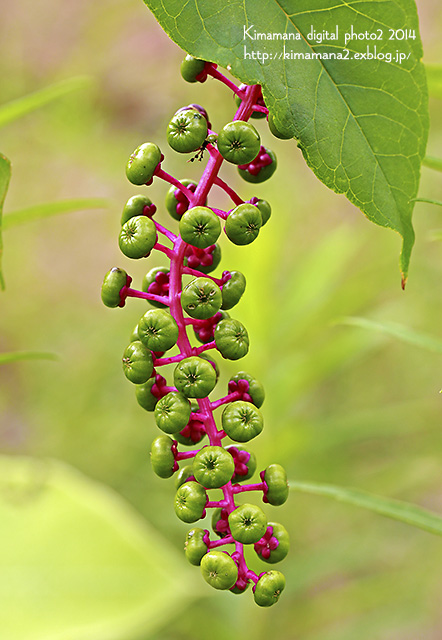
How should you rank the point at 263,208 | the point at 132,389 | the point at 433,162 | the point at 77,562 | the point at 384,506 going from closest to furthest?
1. the point at 263,208
2. the point at 433,162
3. the point at 384,506
4. the point at 77,562
5. the point at 132,389

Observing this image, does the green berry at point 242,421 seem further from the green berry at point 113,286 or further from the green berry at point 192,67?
the green berry at point 192,67

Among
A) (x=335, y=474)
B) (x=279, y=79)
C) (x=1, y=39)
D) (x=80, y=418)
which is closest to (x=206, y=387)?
(x=279, y=79)

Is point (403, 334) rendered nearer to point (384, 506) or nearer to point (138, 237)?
point (384, 506)

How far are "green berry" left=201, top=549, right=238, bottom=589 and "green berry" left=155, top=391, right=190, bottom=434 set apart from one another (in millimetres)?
103

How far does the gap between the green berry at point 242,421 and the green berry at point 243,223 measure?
14 cm

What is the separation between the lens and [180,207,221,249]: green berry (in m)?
0.52

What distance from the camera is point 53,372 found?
8.57 ft

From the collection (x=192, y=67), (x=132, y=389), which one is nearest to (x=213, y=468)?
(x=192, y=67)

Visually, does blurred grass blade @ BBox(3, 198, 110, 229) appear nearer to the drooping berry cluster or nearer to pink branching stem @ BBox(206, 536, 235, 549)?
the drooping berry cluster

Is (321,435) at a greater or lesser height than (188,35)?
lesser

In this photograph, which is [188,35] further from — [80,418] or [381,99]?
[80,418]

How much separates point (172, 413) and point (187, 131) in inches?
9.1

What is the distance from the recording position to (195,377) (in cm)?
53

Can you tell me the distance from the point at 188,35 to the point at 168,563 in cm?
135
